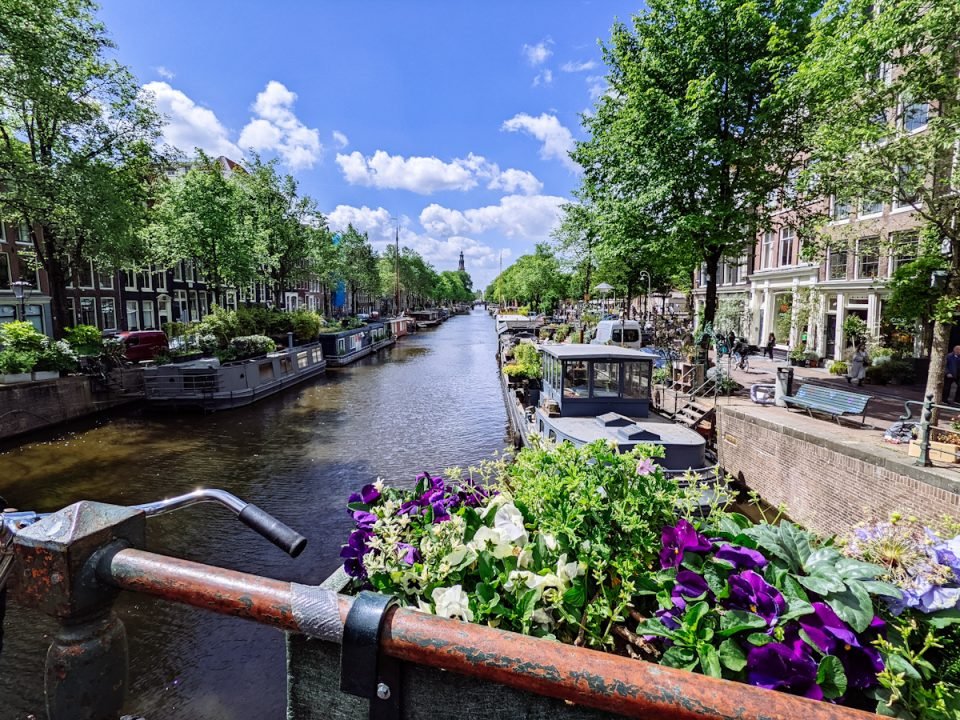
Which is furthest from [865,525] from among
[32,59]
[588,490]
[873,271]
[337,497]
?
[873,271]

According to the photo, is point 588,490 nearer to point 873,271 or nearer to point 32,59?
point 32,59

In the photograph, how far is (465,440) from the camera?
18.2 m

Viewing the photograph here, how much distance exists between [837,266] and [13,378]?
35368mm

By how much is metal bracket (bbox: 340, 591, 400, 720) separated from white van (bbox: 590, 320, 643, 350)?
2709cm

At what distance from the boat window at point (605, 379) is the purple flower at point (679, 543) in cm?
1102

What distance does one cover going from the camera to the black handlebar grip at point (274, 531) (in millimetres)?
1885

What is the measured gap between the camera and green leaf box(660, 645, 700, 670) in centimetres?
154

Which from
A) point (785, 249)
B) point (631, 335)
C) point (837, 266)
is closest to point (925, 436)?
point (631, 335)

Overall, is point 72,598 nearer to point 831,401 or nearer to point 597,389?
point 597,389

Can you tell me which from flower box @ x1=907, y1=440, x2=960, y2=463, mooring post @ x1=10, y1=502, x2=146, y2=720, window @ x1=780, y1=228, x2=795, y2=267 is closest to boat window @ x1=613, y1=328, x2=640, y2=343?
window @ x1=780, y1=228, x2=795, y2=267

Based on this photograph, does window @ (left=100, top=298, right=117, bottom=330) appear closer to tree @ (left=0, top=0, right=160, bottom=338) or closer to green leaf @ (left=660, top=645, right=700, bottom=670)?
tree @ (left=0, top=0, right=160, bottom=338)

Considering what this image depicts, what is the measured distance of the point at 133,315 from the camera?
39.1 meters

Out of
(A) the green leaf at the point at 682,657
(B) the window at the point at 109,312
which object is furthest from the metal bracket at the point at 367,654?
(B) the window at the point at 109,312

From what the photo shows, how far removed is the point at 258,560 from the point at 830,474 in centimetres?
1126
